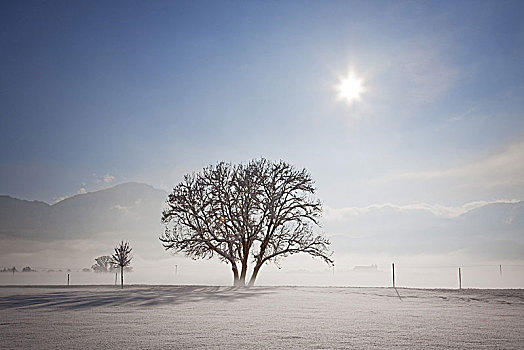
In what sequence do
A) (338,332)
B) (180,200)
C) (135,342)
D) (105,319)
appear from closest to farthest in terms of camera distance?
(135,342)
(338,332)
(105,319)
(180,200)

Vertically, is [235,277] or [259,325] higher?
[259,325]

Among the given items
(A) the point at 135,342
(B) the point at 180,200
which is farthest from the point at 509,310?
(B) the point at 180,200

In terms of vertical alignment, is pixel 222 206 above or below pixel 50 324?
above

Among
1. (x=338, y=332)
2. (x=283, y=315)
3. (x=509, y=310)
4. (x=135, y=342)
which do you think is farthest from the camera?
(x=509, y=310)

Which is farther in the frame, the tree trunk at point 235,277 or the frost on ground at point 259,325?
the tree trunk at point 235,277

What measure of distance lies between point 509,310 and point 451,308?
2.42 meters

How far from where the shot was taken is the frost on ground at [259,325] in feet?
39.9

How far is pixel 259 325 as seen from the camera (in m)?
15.6

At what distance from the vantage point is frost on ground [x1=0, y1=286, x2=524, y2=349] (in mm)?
12164

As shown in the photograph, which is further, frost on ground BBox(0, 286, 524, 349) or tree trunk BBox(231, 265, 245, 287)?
tree trunk BBox(231, 265, 245, 287)

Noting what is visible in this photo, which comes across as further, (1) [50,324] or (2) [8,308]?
(2) [8,308]

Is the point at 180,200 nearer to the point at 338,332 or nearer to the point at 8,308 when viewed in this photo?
the point at 8,308

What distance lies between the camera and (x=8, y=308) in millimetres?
21734

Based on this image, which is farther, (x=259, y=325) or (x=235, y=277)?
(x=235, y=277)
